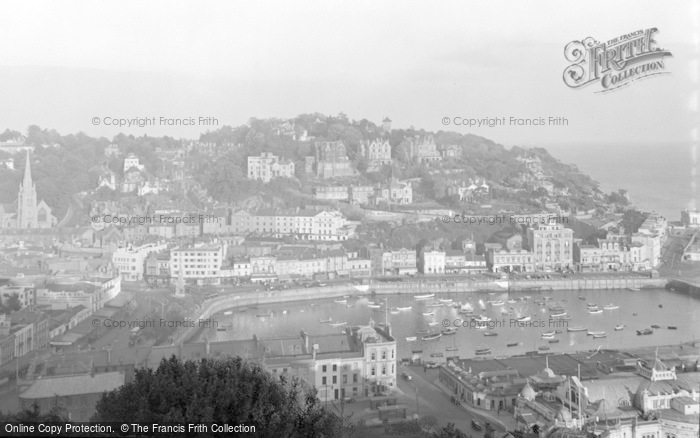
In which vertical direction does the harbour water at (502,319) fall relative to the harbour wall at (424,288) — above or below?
below

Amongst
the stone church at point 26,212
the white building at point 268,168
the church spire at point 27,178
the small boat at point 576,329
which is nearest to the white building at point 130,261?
the stone church at point 26,212

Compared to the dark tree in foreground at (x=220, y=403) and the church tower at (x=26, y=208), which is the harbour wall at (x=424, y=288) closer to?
the church tower at (x=26, y=208)

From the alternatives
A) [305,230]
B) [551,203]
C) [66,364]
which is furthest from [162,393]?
[551,203]

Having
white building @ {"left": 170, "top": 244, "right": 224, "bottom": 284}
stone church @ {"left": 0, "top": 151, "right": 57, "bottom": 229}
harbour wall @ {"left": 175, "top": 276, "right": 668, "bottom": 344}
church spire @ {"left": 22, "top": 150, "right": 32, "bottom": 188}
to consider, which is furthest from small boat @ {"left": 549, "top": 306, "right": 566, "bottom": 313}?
church spire @ {"left": 22, "top": 150, "right": 32, "bottom": 188}

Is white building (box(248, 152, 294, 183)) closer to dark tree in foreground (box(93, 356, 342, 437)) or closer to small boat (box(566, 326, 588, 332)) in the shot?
small boat (box(566, 326, 588, 332))

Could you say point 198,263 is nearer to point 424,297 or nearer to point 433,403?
point 424,297

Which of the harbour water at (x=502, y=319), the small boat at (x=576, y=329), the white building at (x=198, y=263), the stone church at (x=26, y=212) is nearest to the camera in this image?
the harbour water at (x=502, y=319)
